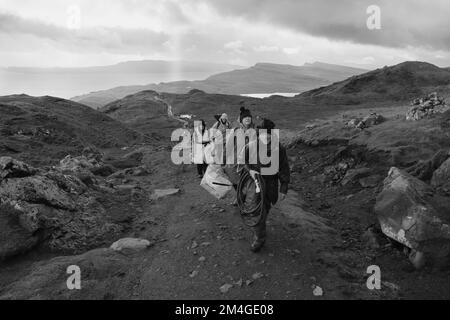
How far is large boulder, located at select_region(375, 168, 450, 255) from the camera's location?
904 cm

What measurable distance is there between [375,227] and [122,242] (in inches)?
291

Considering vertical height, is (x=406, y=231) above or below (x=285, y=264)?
above

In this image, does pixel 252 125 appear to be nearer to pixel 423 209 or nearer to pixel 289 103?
pixel 423 209

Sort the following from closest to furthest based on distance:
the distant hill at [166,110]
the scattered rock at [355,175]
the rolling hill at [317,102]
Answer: the scattered rock at [355,175] → the rolling hill at [317,102] → the distant hill at [166,110]

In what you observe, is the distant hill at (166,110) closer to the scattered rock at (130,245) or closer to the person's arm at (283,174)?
the scattered rock at (130,245)

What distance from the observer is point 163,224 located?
12977 mm

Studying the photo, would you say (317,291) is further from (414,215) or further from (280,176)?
(414,215)

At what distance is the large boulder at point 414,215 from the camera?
9039 millimetres

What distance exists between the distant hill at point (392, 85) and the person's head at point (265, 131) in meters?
55.6

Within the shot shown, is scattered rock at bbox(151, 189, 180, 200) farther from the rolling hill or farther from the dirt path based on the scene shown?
the rolling hill

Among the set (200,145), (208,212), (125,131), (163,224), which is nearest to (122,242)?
(163,224)

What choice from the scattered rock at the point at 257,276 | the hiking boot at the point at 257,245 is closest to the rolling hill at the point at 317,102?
the hiking boot at the point at 257,245

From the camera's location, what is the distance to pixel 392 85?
71.2m

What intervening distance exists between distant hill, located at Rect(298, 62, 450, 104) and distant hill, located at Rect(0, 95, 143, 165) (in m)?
38.5
